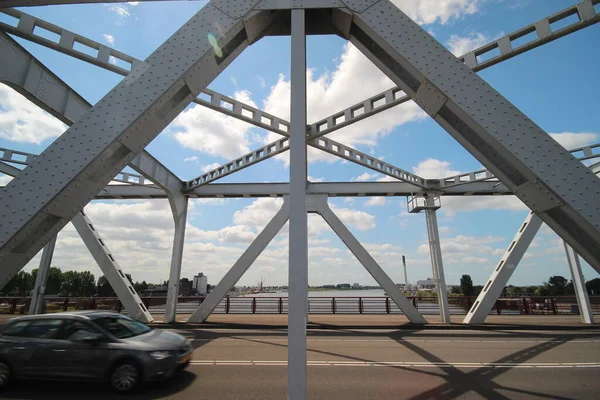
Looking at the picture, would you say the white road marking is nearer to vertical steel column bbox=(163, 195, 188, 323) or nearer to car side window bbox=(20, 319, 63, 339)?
car side window bbox=(20, 319, 63, 339)

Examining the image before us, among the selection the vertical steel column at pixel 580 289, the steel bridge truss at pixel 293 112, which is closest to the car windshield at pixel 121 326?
the steel bridge truss at pixel 293 112

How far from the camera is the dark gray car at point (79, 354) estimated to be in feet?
16.9

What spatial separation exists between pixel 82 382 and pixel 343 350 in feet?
19.9

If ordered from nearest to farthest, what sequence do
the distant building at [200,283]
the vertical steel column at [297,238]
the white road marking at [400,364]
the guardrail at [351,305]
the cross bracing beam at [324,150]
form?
the vertical steel column at [297,238] → the white road marking at [400,364] → the cross bracing beam at [324,150] → the guardrail at [351,305] → the distant building at [200,283]

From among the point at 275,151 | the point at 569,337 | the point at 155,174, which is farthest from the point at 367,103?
the point at 569,337

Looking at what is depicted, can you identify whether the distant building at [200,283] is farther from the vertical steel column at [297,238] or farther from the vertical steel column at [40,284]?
the vertical steel column at [297,238]

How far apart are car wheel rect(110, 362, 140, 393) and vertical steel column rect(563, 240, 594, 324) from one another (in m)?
17.3

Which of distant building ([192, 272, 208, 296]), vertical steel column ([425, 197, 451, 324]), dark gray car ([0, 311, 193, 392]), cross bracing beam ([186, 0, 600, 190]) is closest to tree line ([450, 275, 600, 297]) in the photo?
vertical steel column ([425, 197, 451, 324])

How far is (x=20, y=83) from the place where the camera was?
5332 mm

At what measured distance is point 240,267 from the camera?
506 inches

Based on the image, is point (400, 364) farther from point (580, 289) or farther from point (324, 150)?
point (580, 289)

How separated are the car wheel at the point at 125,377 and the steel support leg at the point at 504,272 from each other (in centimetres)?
1272

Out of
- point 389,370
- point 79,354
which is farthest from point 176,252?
point 389,370

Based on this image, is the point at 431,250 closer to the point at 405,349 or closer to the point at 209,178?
the point at 405,349
